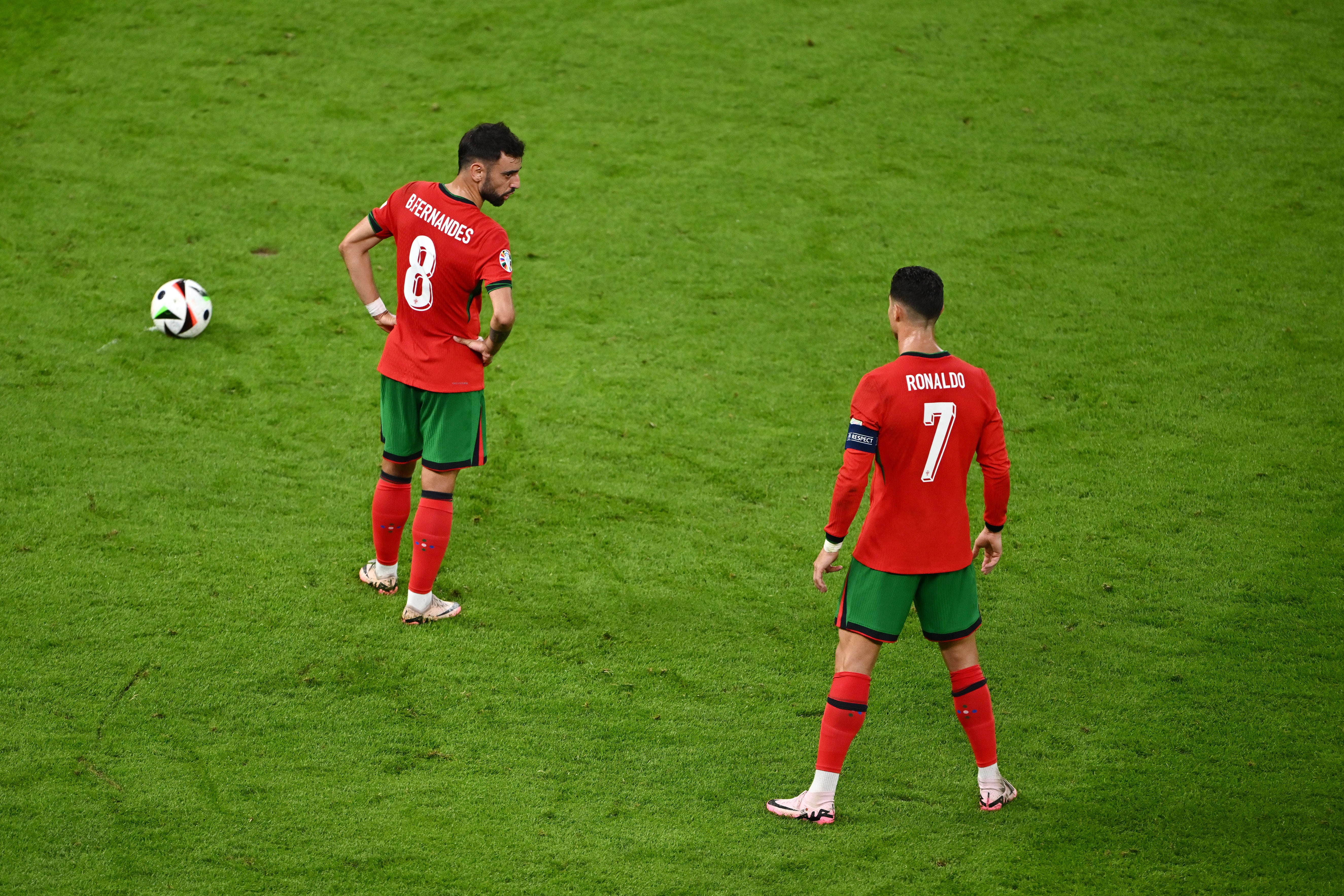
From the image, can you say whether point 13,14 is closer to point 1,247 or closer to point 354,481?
point 1,247

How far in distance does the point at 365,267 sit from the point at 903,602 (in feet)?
9.21

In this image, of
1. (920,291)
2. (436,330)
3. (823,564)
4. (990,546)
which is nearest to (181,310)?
(436,330)

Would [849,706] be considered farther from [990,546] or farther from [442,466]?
[442,466]

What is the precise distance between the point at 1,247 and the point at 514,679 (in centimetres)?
567

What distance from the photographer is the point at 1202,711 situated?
4.56m

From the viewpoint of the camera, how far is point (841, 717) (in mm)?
3824

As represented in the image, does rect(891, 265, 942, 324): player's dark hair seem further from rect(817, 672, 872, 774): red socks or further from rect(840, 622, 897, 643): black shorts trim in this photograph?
rect(817, 672, 872, 774): red socks

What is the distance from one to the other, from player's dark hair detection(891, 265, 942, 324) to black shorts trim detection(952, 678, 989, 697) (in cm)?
129

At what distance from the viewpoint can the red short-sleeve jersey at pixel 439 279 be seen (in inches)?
182

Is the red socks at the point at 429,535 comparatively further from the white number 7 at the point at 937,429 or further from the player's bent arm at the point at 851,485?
the white number 7 at the point at 937,429

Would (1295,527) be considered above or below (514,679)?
above

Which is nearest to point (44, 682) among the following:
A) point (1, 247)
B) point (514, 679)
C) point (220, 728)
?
point (220, 728)

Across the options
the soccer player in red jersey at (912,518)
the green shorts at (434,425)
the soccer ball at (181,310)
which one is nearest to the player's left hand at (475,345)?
the green shorts at (434,425)

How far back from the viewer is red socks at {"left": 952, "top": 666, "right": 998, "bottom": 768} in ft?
12.7
